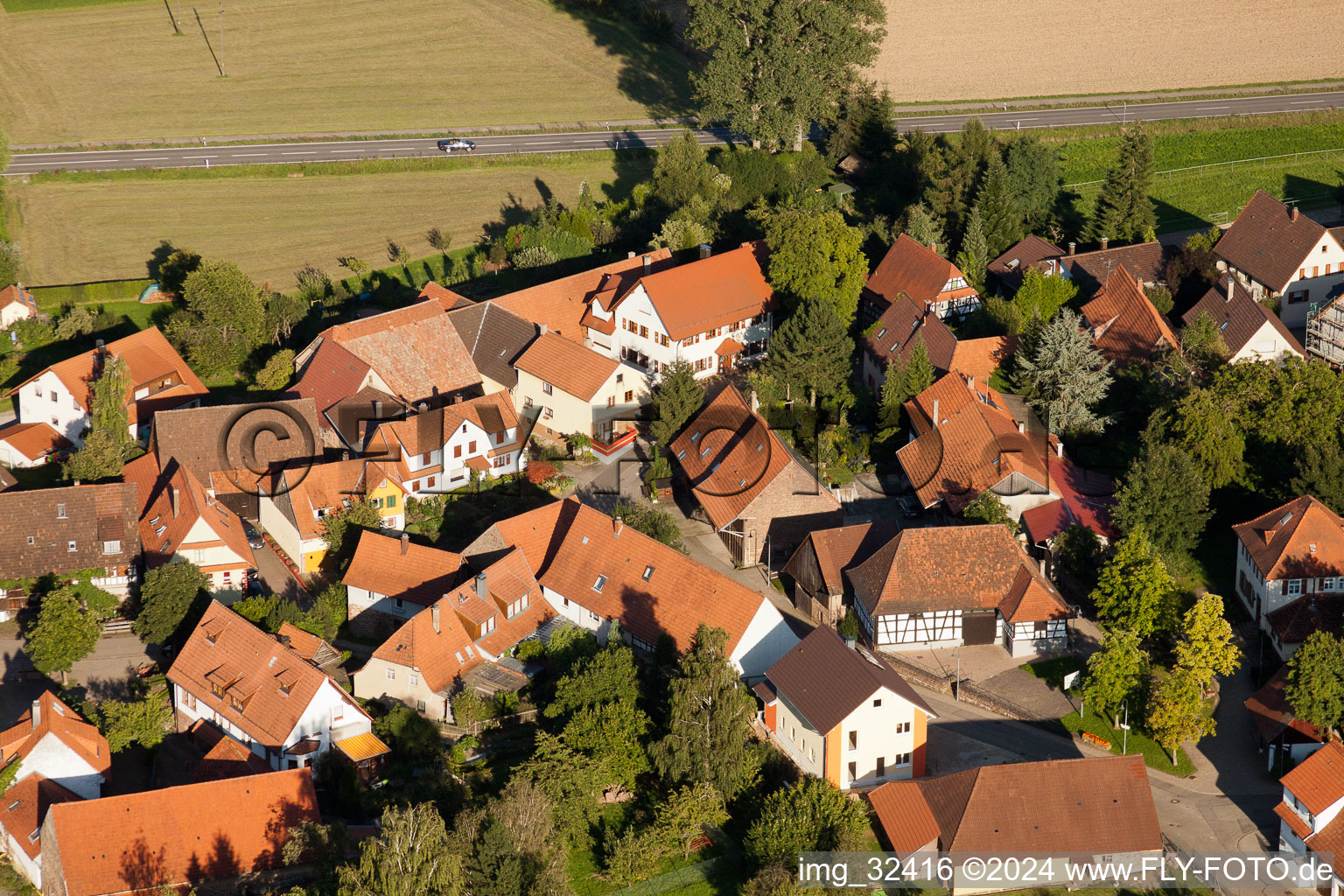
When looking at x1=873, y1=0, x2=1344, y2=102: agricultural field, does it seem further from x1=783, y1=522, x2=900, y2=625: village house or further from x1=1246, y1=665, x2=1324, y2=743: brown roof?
x1=1246, y1=665, x2=1324, y2=743: brown roof

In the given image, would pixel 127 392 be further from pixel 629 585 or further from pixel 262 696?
pixel 629 585

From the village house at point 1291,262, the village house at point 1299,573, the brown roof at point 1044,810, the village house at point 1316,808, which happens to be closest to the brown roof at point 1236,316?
the village house at point 1291,262

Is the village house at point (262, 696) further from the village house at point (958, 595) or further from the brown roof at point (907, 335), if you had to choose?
the brown roof at point (907, 335)

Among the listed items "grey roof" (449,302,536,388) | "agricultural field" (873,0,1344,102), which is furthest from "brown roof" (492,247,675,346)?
"agricultural field" (873,0,1344,102)

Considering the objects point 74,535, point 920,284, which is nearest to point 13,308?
point 74,535

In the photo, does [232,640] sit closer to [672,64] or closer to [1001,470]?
[1001,470]

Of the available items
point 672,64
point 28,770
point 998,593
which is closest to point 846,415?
point 998,593
